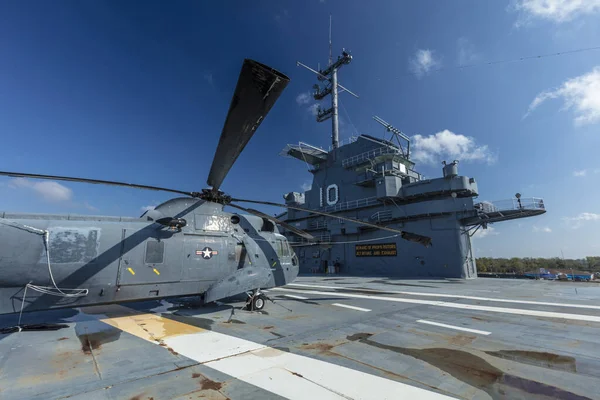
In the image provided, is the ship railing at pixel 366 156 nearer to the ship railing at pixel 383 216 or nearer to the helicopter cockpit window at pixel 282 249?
the ship railing at pixel 383 216

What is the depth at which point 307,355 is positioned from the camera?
4.66m

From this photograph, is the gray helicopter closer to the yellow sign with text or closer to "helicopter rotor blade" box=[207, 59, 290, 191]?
"helicopter rotor blade" box=[207, 59, 290, 191]

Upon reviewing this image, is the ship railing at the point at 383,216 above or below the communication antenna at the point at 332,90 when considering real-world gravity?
below

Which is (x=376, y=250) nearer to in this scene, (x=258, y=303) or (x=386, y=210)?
(x=386, y=210)

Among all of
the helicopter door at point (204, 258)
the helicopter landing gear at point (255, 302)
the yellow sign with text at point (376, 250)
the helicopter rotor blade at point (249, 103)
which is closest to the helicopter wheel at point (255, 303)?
the helicopter landing gear at point (255, 302)

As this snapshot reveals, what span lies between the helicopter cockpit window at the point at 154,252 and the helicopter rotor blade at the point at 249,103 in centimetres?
450

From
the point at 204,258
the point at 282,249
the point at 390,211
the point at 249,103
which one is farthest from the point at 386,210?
the point at 249,103

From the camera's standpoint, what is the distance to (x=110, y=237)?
6.98 m

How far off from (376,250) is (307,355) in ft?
76.8

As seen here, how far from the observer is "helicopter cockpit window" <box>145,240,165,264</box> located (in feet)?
24.3

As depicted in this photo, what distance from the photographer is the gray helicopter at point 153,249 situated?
4.57 meters

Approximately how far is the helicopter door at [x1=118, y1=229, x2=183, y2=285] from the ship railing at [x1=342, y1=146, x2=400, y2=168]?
23.4m

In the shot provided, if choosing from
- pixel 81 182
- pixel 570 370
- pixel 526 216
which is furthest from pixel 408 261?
pixel 81 182

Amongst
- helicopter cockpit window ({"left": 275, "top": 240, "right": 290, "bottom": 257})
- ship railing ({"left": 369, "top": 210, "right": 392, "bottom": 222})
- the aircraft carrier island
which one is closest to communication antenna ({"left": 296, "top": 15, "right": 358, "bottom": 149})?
the aircraft carrier island
